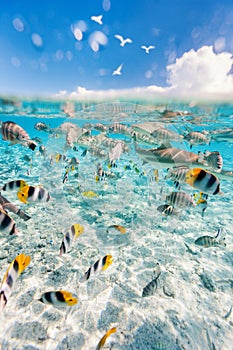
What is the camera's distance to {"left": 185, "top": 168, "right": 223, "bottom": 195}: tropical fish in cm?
280

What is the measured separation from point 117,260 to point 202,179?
2970mm

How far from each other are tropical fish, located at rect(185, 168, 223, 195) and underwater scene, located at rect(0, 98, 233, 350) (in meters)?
0.01

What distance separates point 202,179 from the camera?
2.82 m

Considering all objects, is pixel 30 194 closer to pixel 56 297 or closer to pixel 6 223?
pixel 6 223

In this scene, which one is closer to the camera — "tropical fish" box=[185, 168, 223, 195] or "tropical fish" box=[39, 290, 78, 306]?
"tropical fish" box=[39, 290, 78, 306]

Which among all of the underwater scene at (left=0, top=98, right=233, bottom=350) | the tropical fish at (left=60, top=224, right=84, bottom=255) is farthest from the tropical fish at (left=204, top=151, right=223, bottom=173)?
the tropical fish at (left=60, top=224, right=84, bottom=255)

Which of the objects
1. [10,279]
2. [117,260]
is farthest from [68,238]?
[117,260]

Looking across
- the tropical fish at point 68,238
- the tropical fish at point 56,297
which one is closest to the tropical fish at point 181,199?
the tropical fish at point 68,238

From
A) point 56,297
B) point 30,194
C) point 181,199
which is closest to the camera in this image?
point 56,297

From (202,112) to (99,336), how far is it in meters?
13.1

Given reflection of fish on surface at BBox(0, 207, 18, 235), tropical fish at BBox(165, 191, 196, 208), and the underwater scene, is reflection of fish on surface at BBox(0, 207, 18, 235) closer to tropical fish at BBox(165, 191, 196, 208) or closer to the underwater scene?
the underwater scene

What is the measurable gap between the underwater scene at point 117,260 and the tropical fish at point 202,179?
15 millimetres

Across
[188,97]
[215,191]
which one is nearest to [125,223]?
[215,191]

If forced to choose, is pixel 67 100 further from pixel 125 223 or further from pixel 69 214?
pixel 125 223
